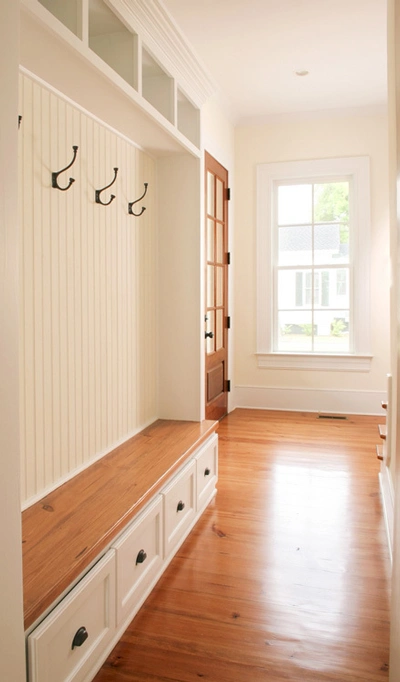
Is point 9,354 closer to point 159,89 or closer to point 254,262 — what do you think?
point 159,89

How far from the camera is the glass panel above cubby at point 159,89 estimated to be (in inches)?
116

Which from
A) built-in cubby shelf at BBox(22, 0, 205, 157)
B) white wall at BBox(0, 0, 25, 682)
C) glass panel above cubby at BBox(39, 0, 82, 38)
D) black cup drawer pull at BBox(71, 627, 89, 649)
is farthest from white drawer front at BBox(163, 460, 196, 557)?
glass panel above cubby at BBox(39, 0, 82, 38)

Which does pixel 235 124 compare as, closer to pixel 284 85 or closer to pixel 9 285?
pixel 284 85

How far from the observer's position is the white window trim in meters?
5.14

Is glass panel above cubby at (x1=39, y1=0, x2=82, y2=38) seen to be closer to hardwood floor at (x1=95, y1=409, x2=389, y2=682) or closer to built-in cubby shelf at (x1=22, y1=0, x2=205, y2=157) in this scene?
built-in cubby shelf at (x1=22, y1=0, x2=205, y2=157)

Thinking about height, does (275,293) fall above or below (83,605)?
above

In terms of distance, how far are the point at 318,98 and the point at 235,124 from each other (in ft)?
2.79

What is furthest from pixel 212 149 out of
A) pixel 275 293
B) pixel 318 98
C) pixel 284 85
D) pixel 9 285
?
pixel 9 285

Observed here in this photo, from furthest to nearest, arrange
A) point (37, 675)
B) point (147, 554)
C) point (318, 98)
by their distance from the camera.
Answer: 1. point (318, 98)
2. point (147, 554)
3. point (37, 675)

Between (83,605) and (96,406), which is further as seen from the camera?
(96,406)

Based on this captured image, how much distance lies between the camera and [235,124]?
540 centimetres

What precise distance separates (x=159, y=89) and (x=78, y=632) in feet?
8.67

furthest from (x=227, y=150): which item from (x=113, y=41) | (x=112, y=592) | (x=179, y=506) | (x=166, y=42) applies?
(x=112, y=592)

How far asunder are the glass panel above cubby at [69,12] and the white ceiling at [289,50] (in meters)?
1.39
